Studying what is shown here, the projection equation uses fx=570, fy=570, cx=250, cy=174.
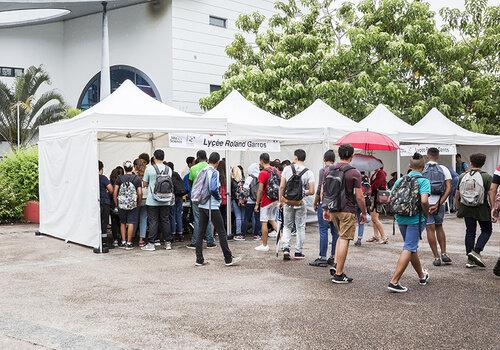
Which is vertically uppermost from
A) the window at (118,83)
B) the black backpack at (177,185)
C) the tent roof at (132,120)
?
the window at (118,83)

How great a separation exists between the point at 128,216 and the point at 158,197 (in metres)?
0.90

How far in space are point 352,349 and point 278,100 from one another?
55.5ft

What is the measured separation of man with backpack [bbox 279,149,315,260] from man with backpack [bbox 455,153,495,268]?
2.37m

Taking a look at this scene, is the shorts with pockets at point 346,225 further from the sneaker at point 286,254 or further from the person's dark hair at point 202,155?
the person's dark hair at point 202,155

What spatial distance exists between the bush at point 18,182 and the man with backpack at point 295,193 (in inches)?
388

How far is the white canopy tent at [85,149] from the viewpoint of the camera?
35.4ft

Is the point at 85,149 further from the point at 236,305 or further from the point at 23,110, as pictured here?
the point at 23,110

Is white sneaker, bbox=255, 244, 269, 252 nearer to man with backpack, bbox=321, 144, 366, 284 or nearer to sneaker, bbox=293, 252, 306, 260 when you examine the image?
sneaker, bbox=293, 252, 306, 260

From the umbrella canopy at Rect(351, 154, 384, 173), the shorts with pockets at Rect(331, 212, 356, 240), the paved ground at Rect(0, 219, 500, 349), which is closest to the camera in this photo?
the paved ground at Rect(0, 219, 500, 349)

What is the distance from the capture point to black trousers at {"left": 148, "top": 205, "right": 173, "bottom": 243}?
1084 centimetres

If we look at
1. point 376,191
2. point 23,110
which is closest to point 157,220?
point 376,191

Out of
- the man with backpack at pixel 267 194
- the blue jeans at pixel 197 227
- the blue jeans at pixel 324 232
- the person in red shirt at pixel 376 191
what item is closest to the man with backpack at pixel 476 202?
the blue jeans at pixel 324 232

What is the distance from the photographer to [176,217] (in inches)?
476

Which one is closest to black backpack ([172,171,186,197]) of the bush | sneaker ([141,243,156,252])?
sneaker ([141,243,156,252])
